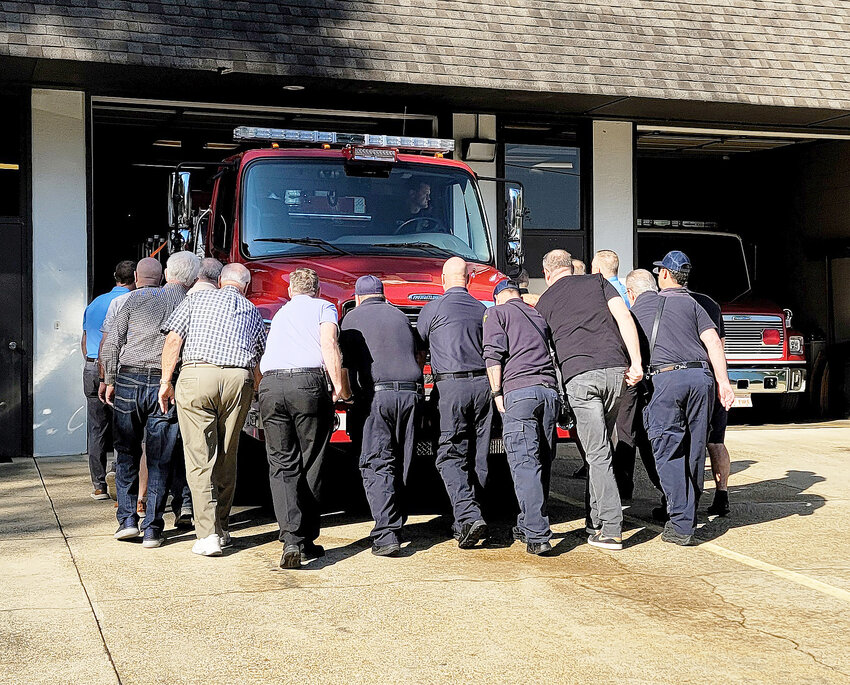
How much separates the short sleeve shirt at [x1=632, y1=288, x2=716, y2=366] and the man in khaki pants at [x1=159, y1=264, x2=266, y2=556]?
2.64 meters

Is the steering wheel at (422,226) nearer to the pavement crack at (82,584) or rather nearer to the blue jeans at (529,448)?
the blue jeans at (529,448)

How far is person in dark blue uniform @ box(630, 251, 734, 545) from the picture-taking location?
732 centimetres

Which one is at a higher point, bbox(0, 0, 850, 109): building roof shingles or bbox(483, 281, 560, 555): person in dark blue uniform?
bbox(0, 0, 850, 109): building roof shingles

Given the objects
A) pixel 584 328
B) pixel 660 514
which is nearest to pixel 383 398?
pixel 584 328

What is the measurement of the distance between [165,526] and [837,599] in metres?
4.68

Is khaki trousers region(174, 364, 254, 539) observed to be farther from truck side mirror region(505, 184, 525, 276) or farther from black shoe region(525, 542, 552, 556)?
truck side mirror region(505, 184, 525, 276)

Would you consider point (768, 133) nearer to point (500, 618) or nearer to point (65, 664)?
point (500, 618)

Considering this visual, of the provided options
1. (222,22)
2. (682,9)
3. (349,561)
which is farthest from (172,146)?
(349,561)

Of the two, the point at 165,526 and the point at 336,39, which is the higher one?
the point at 336,39

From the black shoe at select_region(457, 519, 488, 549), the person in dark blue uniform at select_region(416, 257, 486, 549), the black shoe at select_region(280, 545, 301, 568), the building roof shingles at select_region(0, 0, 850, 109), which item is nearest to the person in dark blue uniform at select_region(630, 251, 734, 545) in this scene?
the person in dark blue uniform at select_region(416, 257, 486, 549)

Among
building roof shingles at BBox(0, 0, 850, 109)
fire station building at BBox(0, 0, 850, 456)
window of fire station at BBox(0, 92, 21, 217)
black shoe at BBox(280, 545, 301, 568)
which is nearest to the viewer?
black shoe at BBox(280, 545, 301, 568)

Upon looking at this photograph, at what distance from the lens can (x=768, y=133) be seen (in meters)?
15.1

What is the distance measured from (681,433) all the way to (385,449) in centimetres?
199

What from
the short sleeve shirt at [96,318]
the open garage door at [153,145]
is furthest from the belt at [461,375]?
the open garage door at [153,145]
